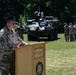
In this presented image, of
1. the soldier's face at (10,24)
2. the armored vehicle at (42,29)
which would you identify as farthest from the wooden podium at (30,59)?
the armored vehicle at (42,29)

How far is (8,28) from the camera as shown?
835 centimetres

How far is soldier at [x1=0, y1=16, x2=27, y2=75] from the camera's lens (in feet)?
27.1

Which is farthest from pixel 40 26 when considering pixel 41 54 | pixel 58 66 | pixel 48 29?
pixel 41 54

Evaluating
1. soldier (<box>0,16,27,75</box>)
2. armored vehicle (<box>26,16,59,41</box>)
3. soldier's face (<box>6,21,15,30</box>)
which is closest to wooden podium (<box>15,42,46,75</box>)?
soldier (<box>0,16,27,75</box>)

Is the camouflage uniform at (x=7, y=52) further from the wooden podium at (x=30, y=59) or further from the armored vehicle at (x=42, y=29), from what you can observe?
the armored vehicle at (x=42, y=29)

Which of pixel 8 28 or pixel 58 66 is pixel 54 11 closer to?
pixel 58 66

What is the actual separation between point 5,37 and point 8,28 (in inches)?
8.0

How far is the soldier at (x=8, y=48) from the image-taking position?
8273 mm

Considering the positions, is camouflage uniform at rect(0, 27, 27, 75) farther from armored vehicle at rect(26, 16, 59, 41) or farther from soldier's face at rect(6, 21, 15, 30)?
armored vehicle at rect(26, 16, 59, 41)

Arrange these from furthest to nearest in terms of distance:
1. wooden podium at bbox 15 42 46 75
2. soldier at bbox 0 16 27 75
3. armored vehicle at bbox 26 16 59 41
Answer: armored vehicle at bbox 26 16 59 41 → soldier at bbox 0 16 27 75 → wooden podium at bbox 15 42 46 75

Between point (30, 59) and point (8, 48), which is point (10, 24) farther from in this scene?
point (30, 59)

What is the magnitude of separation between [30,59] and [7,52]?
0.52m

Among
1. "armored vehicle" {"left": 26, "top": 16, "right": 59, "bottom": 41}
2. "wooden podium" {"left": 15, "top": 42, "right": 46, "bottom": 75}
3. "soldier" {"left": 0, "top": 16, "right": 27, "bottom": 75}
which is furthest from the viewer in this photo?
"armored vehicle" {"left": 26, "top": 16, "right": 59, "bottom": 41}

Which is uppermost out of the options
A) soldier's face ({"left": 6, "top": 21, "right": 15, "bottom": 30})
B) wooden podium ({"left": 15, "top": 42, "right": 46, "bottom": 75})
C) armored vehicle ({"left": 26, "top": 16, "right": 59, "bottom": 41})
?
armored vehicle ({"left": 26, "top": 16, "right": 59, "bottom": 41})
